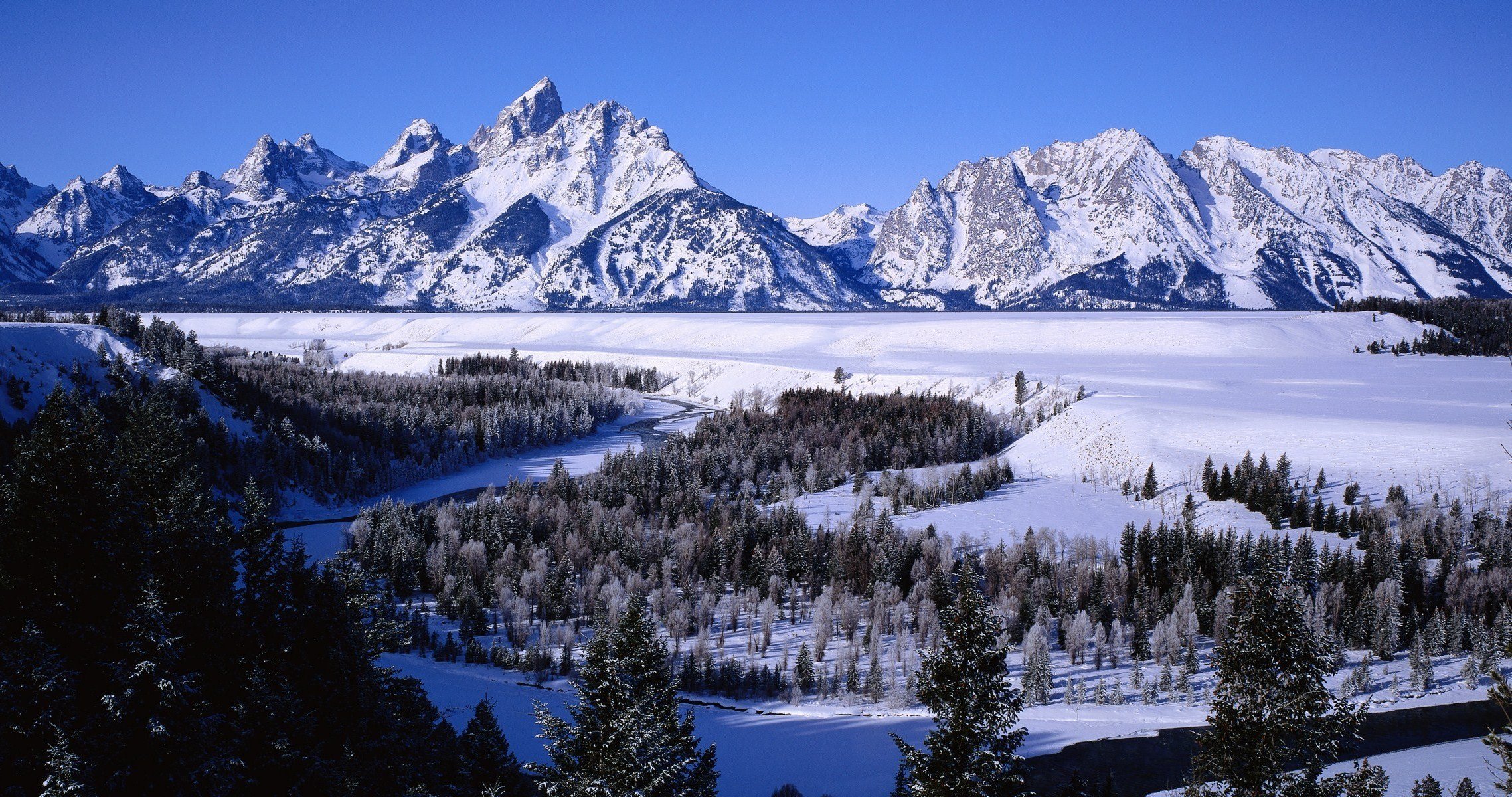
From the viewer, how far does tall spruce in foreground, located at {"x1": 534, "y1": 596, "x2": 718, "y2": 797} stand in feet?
49.3

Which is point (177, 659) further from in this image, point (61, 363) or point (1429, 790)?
point (61, 363)

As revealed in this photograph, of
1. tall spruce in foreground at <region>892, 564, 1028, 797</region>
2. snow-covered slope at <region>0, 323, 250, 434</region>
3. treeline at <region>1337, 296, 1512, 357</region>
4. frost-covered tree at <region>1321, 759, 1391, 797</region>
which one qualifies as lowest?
frost-covered tree at <region>1321, 759, 1391, 797</region>

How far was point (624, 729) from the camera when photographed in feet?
49.5

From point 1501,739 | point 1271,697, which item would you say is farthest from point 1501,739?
point 1271,697

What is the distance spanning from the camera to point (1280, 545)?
Answer: 49.6 m

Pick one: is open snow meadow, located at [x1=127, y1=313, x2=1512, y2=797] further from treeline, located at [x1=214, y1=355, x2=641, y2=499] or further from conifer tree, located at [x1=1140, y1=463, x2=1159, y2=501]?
treeline, located at [x1=214, y1=355, x2=641, y2=499]

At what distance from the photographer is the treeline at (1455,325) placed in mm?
130250

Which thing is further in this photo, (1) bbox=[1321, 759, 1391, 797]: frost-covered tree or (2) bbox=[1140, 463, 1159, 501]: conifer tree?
(2) bbox=[1140, 463, 1159, 501]: conifer tree

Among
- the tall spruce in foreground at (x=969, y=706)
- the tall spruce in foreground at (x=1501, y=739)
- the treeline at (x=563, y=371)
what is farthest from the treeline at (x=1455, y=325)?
the tall spruce in foreground at (x=969, y=706)

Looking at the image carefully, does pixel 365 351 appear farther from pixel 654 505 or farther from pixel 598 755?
pixel 598 755

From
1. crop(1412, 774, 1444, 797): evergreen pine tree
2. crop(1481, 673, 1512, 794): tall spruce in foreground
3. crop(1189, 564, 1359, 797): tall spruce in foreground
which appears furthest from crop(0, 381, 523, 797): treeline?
crop(1412, 774, 1444, 797): evergreen pine tree

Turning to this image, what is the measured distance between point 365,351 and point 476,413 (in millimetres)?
88389

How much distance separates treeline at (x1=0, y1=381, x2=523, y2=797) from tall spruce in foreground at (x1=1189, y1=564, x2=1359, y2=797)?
15676 millimetres

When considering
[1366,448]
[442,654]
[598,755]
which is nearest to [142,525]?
[598,755]
